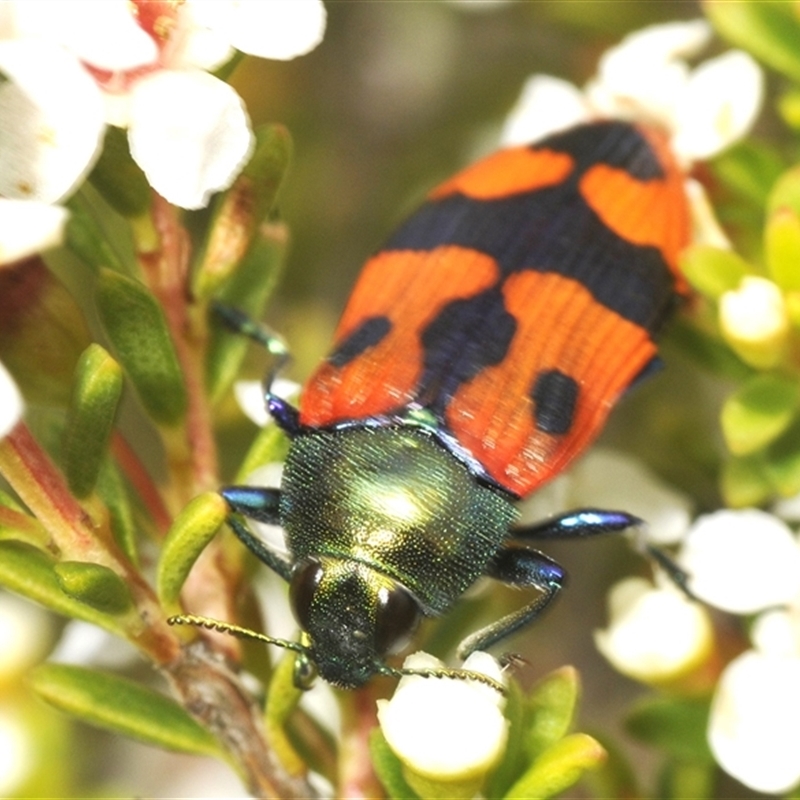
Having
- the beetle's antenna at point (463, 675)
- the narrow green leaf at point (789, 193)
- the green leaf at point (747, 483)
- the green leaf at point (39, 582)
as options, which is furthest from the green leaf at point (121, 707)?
the narrow green leaf at point (789, 193)

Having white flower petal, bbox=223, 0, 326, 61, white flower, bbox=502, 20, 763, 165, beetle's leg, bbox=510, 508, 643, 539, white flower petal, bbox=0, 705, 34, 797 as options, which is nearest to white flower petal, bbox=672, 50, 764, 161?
white flower, bbox=502, 20, 763, 165

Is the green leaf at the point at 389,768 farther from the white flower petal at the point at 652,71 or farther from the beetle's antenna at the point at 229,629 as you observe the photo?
the white flower petal at the point at 652,71

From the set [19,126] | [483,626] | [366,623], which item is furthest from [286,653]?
[19,126]

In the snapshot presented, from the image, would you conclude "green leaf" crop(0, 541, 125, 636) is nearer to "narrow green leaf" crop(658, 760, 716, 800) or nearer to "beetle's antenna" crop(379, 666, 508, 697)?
"beetle's antenna" crop(379, 666, 508, 697)

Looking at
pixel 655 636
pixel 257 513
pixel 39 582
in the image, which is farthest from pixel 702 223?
pixel 39 582

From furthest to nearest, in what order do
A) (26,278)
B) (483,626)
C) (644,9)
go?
(644,9) → (483,626) → (26,278)

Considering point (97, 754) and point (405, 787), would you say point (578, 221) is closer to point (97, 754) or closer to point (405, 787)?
point (405, 787)

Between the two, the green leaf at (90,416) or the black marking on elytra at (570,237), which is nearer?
the green leaf at (90,416)
